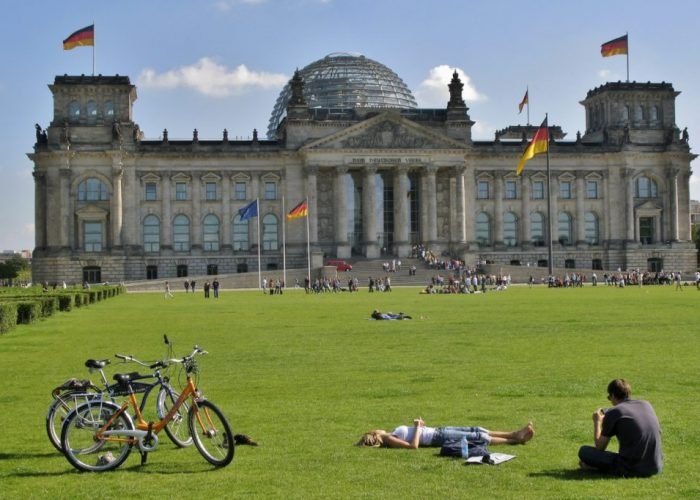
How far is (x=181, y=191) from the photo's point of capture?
372ft

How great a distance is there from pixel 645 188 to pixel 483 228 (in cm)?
1984

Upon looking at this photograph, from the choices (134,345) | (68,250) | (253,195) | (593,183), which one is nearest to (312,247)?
(253,195)

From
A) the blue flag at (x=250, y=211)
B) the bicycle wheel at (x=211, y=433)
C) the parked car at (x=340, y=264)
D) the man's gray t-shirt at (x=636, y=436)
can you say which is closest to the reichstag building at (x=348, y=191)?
the parked car at (x=340, y=264)

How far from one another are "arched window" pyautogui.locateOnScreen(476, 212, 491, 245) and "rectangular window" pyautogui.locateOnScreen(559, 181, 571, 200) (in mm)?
9158

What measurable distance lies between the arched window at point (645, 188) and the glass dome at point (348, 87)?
30909 millimetres

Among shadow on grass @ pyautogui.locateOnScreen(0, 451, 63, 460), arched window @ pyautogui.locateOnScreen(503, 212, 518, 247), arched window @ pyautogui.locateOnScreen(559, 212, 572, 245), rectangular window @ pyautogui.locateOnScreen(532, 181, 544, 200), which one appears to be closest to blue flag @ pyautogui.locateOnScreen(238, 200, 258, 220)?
arched window @ pyautogui.locateOnScreen(503, 212, 518, 247)

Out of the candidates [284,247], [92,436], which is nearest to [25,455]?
[92,436]

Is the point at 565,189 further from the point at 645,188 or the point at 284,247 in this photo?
the point at 284,247

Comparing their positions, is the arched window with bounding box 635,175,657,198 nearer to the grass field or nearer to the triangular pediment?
the triangular pediment

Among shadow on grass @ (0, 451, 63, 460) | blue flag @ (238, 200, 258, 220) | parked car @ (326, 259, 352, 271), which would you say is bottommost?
shadow on grass @ (0, 451, 63, 460)

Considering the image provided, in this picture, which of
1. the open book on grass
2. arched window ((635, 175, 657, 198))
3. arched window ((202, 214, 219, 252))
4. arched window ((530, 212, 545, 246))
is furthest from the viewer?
arched window ((635, 175, 657, 198))

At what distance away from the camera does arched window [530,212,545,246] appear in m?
119

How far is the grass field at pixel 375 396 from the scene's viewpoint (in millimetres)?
13336

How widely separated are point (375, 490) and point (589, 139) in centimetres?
11765
